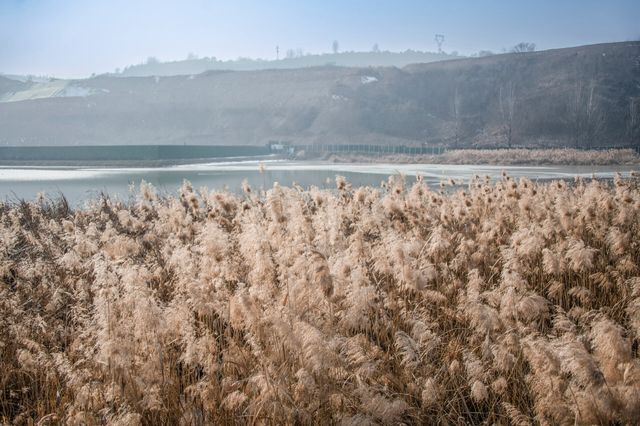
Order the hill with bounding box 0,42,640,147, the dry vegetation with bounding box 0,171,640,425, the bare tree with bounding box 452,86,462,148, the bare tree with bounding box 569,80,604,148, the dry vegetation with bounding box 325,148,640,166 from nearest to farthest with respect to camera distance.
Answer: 1. the dry vegetation with bounding box 0,171,640,425
2. the dry vegetation with bounding box 325,148,640,166
3. the bare tree with bounding box 569,80,604,148
4. the hill with bounding box 0,42,640,147
5. the bare tree with bounding box 452,86,462,148

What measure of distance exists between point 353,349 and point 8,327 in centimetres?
327

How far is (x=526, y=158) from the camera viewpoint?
130 ft

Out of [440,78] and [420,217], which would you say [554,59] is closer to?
[440,78]

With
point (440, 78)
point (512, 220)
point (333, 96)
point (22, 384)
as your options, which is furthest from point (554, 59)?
point (22, 384)

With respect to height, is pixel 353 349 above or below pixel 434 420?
above

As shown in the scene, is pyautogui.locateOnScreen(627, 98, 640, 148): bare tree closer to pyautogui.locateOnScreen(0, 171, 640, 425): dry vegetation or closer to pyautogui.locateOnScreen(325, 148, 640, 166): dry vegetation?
pyautogui.locateOnScreen(325, 148, 640, 166): dry vegetation

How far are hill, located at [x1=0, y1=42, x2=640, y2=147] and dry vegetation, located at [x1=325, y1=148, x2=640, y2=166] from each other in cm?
3350

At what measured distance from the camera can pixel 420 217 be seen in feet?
29.0

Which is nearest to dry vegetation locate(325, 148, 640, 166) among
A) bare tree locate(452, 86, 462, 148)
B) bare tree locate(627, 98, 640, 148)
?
bare tree locate(627, 98, 640, 148)

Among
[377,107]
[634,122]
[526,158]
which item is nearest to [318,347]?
[526,158]

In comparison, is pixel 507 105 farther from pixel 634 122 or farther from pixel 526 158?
pixel 526 158

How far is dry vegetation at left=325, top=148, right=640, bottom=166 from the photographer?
36309mm

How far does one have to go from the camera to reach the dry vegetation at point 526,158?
36309 mm

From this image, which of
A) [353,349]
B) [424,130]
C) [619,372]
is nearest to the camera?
[619,372]
